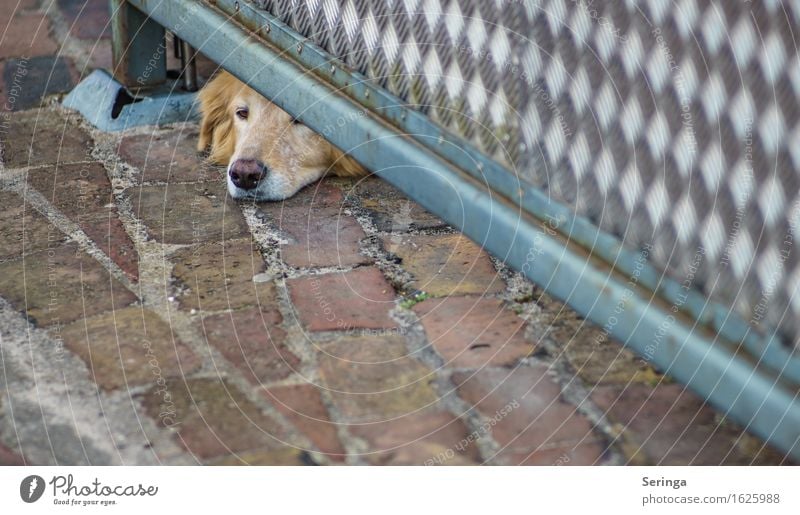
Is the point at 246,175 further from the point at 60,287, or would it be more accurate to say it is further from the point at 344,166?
the point at 60,287

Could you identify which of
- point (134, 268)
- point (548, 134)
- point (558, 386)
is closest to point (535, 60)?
point (548, 134)

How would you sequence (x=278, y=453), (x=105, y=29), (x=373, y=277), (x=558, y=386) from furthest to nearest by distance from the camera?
(x=105, y=29) < (x=373, y=277) < (x=558, y=386) < (x=278, y=453)

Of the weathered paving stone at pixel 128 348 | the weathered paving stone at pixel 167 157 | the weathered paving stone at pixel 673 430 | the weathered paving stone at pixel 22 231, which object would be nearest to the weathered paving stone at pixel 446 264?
the weathered paving stone at pixel 673 430

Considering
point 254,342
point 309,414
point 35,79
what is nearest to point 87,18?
point 35,79

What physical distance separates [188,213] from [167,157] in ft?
1.41

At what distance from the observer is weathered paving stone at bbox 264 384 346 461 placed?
1933mm

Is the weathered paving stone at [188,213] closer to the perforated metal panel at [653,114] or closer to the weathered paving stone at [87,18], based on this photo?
the perforated metal panel at [653,114]

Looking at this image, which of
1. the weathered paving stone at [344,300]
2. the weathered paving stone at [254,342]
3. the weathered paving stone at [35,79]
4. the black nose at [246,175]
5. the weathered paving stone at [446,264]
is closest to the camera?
the weathered paving stone at [254,342]

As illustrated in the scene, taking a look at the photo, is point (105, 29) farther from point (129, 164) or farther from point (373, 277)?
point (373, 277)

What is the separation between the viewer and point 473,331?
7.57 ft

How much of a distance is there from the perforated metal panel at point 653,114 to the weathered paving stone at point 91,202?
0.88 m

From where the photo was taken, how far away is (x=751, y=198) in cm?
174

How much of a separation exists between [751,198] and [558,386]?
0.58 m

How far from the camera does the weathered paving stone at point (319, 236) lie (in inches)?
103
